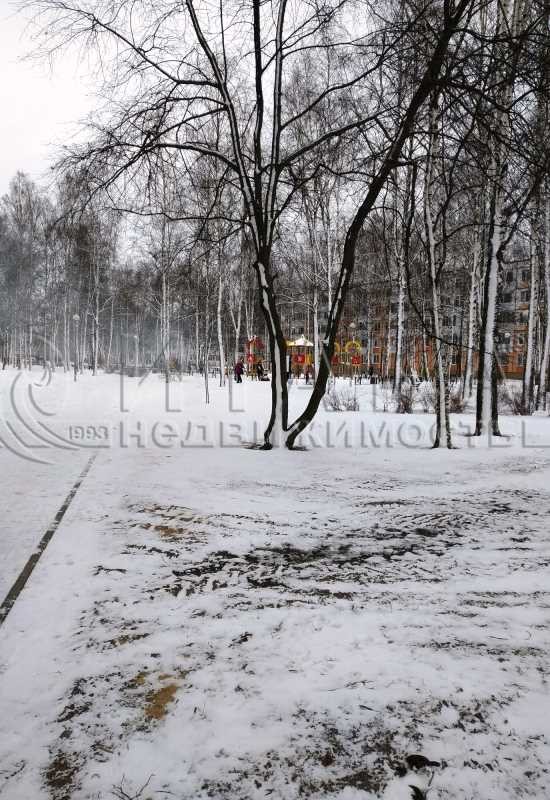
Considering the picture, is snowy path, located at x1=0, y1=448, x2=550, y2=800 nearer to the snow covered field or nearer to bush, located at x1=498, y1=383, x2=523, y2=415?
the snow covered field

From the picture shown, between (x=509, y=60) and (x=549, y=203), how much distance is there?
11.4m

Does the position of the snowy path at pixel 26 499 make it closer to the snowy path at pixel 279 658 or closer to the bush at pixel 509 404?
the snowy path at pixel 279 658

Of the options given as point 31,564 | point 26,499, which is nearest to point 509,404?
point 26,499

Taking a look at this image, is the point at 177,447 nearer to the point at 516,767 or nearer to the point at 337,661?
the point at 337,661

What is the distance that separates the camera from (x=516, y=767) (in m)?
1.34

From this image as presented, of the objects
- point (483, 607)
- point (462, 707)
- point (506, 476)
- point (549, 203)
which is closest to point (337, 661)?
point (462, 707)

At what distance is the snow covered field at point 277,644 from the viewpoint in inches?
53.9

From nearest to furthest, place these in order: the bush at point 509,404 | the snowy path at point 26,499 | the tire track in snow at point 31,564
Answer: the tire track in snow at point 31,564, the snowy path at point 26,499, the bush at point 509,404

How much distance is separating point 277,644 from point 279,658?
9cm

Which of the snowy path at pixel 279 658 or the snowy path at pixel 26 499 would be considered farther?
the snowy path at pixel 26 499

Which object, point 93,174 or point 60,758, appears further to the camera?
point 93,174

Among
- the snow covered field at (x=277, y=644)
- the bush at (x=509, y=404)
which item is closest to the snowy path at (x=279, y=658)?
the snow covered field at (x=277, y=644)

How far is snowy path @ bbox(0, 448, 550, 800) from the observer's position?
4.48ft

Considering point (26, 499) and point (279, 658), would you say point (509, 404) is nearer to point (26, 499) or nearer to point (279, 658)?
point (26, 499)
